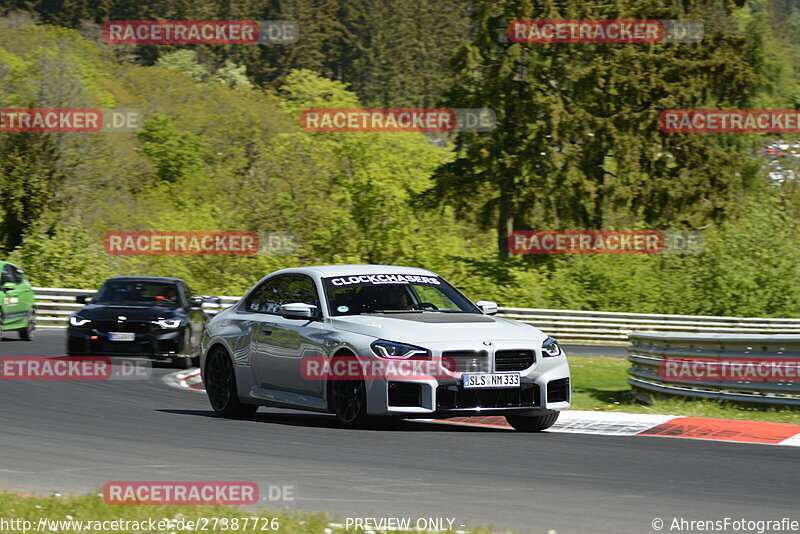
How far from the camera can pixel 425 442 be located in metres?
11.1

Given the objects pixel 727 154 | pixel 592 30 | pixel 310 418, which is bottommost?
pixel 310 418

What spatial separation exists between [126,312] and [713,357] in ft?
30.9

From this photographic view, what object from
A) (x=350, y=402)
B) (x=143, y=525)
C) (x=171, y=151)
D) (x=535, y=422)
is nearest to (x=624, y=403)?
(x=535, y=422)

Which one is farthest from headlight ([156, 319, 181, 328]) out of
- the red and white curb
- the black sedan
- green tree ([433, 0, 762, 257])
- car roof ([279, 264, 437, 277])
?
green tree ([433, 0, 762, 257])

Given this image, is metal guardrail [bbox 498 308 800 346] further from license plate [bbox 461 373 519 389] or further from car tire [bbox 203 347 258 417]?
license plate [bbox 461 373 519 389]

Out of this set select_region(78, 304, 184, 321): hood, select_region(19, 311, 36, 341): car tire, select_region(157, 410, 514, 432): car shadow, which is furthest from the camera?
select_region(19, 311, 36, 341): car tire

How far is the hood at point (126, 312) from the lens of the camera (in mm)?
20234

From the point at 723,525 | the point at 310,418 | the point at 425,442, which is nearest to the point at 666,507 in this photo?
the point at 723,525

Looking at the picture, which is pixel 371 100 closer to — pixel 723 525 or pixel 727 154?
pixel 727 154

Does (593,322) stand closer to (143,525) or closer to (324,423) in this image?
(324,423)

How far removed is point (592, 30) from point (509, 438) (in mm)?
40683

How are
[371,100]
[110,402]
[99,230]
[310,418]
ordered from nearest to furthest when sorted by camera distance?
1. [310,418]
2. [110,402]
3. [99,230]
4. [371,100]

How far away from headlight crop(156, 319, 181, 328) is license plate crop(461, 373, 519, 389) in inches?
392

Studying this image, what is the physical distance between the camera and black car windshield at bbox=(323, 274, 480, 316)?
12.7 m
